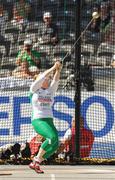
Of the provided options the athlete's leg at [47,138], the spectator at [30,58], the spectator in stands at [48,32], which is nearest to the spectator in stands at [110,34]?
the spectator in stands at [48,32]

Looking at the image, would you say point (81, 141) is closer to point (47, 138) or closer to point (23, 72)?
point (23, 72)

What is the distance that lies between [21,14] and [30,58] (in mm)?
3885

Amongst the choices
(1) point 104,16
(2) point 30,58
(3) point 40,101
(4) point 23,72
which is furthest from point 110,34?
(3) point 40,101

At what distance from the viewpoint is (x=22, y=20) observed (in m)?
19.2

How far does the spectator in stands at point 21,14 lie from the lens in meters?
18.8

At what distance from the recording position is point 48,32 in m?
17.7

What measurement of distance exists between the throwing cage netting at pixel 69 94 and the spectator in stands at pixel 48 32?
33 mm

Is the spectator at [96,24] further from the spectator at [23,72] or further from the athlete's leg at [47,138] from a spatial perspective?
the athlete's leg at [47,138]

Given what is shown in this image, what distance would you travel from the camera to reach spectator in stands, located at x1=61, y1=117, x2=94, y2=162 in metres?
13.2

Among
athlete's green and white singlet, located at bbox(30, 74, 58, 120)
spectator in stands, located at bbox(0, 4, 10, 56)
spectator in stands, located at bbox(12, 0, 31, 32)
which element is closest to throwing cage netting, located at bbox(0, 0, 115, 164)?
spectator in stands, located at bbox(0, 4, 10, 56)

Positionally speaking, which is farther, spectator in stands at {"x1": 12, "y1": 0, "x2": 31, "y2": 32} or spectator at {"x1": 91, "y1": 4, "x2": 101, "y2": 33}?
spectator in stands at {"x1": 12, "y1": 0, "x2": 31, "y2": 32}

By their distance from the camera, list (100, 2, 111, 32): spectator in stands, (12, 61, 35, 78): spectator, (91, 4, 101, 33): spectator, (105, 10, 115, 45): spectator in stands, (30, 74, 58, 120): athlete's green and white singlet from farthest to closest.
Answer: (100, 2, 111, 32): spectator in stands → (91, 4, 101, 33): spectator → (105, 10, 115, 45): spectator in stands → (12, 61, 35, 78): spectator → (30, 74, 58, 120): athlete's green and white singlet

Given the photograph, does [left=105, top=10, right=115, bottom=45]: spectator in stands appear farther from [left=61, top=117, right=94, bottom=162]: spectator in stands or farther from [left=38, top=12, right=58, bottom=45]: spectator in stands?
[left=61, top=117, right=94, bottom=162]: spectator in stands

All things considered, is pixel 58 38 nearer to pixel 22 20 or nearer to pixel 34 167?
pixel 22 20
